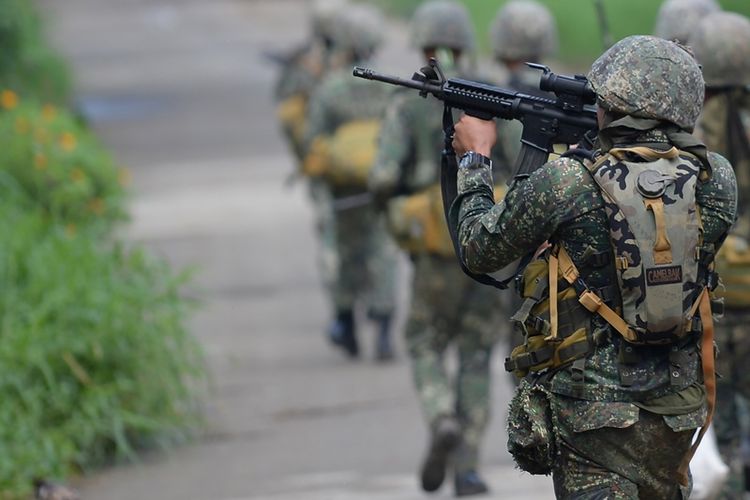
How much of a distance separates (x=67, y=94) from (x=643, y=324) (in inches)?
610

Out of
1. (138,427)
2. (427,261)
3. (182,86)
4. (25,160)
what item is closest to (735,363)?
(427,261)

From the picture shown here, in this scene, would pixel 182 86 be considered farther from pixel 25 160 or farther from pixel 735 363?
pixel 735 363

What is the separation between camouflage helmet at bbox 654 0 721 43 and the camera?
649cm

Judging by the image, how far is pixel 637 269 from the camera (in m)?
4.04

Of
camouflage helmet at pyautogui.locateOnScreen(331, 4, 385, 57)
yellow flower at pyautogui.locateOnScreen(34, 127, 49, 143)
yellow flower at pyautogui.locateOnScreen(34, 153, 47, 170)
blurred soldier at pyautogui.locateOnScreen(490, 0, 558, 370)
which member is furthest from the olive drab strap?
yellow flower at pyautogui.locateOnScreen(34, 127, 49, 143)

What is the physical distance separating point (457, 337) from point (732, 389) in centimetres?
138

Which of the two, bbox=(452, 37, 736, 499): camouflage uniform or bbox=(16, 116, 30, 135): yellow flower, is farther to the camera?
bbox=(16, 116, 30, 135): yellow flower

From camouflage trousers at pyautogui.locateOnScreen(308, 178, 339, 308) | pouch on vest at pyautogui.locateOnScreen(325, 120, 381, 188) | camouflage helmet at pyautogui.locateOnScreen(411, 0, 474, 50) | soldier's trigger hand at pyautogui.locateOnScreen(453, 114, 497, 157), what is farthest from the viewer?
camouflage trousers at pyautogui.locateOnScreen(308, 178, 339, 308)

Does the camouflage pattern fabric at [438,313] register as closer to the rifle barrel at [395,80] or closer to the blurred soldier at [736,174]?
→ the blurred soldier at [736,174]

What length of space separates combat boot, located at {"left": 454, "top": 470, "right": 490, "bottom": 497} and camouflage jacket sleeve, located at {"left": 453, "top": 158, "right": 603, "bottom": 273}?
2.63m

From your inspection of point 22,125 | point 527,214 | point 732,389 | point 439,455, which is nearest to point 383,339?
point 22,125

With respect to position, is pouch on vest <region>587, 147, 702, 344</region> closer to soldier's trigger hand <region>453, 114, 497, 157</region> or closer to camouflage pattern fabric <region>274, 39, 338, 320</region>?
soldier's trigger hand <region>453, 114, 497, 157</region>

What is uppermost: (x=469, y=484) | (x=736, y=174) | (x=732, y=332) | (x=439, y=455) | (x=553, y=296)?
(x=736, y=174)

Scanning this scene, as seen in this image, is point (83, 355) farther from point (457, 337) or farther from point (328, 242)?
point (328, 242)
